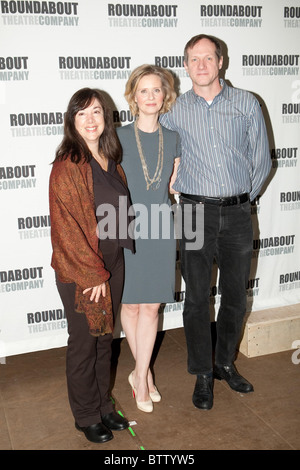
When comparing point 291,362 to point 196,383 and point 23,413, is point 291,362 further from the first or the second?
point 23,413

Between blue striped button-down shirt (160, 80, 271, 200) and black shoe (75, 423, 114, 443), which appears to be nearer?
black shoe (75, 423, 114, 443)

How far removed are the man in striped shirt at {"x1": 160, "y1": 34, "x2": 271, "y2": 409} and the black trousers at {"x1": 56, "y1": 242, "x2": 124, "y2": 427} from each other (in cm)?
51

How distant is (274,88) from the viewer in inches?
139

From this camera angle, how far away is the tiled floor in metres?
2.39

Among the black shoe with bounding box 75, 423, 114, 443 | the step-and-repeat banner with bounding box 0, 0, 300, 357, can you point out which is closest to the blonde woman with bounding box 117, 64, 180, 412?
the black shoe with bounding box 75, 423, 114, 443

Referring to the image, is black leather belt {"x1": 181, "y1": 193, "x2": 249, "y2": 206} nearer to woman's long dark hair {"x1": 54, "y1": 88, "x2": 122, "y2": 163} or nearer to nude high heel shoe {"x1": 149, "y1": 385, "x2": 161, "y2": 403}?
woman's long dark hair {"x1": 54, "y1": 88, "x2": 122, "y2": 163}

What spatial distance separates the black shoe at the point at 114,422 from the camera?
245cm

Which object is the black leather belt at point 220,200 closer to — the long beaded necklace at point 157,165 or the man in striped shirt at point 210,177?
the man in striped shirt at point 210,177

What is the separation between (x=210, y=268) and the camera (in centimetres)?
273

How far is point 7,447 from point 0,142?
173 centimetres

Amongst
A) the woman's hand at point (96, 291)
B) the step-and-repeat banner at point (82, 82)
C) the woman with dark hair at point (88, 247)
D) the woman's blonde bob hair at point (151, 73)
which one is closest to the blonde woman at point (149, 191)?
the woman's blonde bob hair at point (151, 73)

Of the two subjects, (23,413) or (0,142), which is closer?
(23,413)

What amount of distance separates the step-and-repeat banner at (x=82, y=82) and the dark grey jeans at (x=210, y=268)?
0.88 m

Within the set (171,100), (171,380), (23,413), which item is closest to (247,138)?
(171,100)
